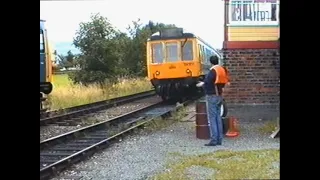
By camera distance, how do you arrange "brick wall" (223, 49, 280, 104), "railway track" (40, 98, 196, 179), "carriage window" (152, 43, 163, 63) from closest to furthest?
"brick wall" (223, 49, 280, 104), "carriage window" (152, 43, 163, 63), "railway track" (40, 98, 196, 179)

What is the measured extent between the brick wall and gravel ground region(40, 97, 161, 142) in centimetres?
86

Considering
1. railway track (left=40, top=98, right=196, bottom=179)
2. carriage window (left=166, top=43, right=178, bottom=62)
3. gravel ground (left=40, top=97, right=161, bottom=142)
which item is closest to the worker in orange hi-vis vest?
railway track (left=40, top=98, right=196, bottom=179)

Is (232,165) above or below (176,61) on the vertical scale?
below

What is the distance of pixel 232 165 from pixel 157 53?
3.61 feet

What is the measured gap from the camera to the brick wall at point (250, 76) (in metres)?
3.26

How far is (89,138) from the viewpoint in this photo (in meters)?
4.52

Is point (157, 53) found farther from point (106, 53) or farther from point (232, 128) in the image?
point (232, 128)

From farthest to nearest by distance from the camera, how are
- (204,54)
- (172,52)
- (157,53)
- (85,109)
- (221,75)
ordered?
1. (85,109)
2. (172,52)
3. (157,53)
4. (204,54)
5. (221,75)

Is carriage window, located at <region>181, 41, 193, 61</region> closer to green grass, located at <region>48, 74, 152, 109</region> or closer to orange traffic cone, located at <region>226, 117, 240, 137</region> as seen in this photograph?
green grass, located at <region>48, 74, 152, 109</region>

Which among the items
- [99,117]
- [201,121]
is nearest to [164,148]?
[201,121]

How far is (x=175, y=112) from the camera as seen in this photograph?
3.78 m

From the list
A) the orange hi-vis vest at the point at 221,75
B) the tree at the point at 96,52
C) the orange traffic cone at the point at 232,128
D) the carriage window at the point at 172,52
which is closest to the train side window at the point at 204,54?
the orange hi-vis vest at the point at 221,75

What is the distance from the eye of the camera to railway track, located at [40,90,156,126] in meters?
4.21
